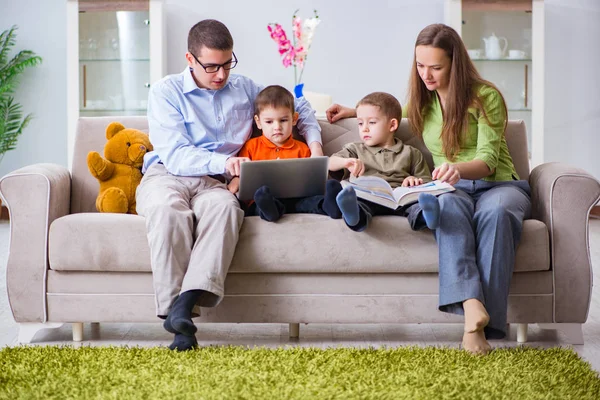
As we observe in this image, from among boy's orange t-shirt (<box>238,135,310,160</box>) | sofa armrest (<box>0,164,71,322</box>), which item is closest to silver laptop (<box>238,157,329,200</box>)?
boy's orange t-shirt (<box>238,135,310,160</box>)

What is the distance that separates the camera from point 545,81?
5.47 meters

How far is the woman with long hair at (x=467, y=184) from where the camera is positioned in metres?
2.10

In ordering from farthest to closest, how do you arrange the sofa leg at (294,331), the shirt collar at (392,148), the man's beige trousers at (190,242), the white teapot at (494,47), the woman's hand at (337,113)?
the white teapot at (494,47), the woman's hand at (337,113), the shirt collar at (392,148), the sofa leg at (294,331), the man's beige trousers at (190,242)

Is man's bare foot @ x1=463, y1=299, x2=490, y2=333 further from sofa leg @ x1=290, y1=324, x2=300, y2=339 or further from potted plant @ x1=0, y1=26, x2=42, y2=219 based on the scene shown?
potted plant @ x1=0, y1=26, x2=42, y2=219

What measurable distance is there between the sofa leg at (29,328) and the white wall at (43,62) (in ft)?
10.7

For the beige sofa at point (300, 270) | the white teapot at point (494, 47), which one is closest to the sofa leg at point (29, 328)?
the beige sofa at point (300, 270)

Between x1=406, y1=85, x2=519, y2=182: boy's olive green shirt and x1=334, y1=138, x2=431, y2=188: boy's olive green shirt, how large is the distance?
0.06m

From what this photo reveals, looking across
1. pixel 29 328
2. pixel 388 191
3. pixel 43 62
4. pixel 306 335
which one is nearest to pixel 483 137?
pixel 388 191

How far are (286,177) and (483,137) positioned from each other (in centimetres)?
63

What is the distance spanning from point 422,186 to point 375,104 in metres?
0.43

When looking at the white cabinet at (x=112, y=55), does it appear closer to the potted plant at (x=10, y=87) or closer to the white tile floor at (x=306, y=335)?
the potted plant at (x=10, y=87)

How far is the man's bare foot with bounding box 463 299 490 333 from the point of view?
2029mm

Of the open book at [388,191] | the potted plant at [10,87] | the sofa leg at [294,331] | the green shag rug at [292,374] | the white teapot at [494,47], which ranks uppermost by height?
the white teapot at [494,47]

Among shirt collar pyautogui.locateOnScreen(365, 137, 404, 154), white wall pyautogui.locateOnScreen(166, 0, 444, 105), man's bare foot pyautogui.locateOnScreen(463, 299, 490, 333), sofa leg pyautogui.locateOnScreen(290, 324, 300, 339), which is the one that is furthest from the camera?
white wall pyautogui.locateOnScreen(166, 0, 444, 105)
